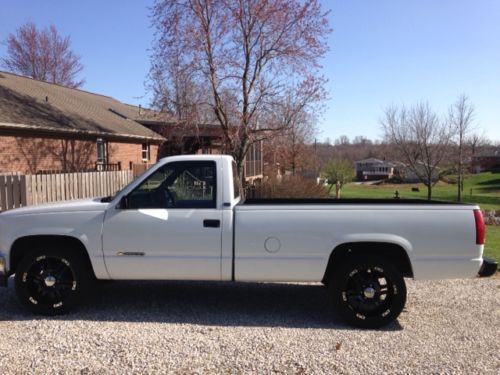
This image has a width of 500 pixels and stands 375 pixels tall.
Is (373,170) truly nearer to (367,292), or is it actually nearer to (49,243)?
(367,292)

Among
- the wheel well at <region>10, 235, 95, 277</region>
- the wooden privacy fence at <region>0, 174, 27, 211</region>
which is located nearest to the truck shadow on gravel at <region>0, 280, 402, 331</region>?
the wheel well at <region>10, 235, 95, 277</region>

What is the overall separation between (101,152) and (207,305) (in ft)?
61.3

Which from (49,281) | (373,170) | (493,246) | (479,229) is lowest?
(493,246)

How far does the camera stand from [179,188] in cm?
531

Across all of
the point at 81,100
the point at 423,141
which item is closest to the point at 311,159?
the point at 423,141

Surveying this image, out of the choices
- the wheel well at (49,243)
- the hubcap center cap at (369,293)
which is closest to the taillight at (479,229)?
the hubcap center cap at (369,293)

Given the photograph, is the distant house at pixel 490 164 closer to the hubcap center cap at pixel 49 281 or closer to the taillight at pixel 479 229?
the taillight at pixel 479 229

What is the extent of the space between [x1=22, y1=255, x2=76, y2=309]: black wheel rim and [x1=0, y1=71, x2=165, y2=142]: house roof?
12.6 m

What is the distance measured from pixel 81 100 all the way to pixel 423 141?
1993 centimetres

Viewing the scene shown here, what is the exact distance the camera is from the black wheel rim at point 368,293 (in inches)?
187

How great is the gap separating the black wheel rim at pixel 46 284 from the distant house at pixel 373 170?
104314 millimetres

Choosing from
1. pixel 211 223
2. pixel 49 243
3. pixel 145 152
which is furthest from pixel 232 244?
pixel 145 152

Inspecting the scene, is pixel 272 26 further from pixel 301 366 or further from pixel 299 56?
pixel 301 366

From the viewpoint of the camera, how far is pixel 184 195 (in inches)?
209
